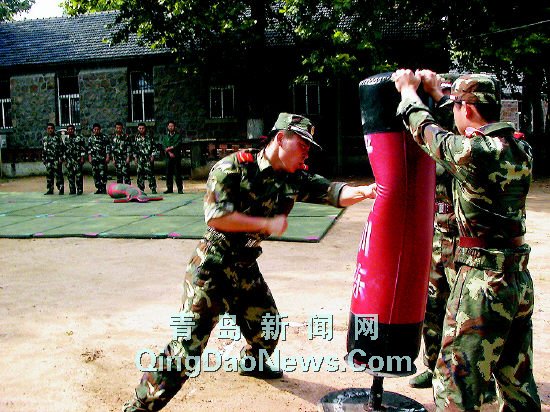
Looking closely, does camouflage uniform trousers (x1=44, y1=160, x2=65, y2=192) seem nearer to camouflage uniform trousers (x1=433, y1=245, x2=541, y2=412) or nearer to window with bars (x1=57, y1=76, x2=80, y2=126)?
window with bars (x1=57, y1=76, x2=80, y2=126)

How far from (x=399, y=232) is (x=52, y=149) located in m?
14.0

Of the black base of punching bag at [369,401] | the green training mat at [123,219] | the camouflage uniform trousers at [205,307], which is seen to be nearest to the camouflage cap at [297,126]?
the camouflage uniform trousers at [205,307]

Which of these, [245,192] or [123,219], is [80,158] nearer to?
[123,219]

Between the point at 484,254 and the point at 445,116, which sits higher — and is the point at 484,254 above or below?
below

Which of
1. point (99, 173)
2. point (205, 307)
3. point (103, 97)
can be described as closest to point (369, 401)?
point (205, 307)

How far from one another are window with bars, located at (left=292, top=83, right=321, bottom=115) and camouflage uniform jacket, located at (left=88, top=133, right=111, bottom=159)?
6.82 m

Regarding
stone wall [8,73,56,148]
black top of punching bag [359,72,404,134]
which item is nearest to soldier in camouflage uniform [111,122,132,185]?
stone wall [8,73,56,148]

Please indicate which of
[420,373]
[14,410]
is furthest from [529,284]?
[14,410]

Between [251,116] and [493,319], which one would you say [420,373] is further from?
[251,116]

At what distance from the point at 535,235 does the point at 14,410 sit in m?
7.53

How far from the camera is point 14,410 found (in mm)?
3465

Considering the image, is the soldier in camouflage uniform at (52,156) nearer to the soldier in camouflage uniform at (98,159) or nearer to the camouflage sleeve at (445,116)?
the soldier in camouflage uniform at (98,159)

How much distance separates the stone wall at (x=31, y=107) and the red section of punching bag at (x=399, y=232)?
2163 cm

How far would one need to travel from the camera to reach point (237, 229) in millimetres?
3127
